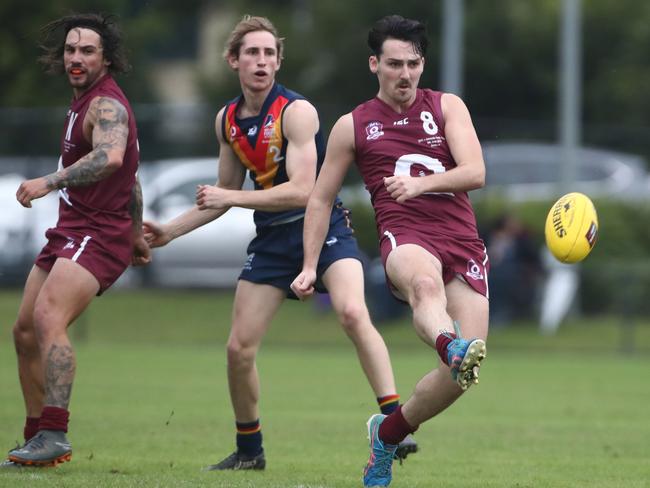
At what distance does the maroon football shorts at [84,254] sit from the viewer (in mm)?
7655

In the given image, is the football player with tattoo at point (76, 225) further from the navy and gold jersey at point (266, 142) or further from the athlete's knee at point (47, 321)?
the navy and gold jersey at point (266, 142)

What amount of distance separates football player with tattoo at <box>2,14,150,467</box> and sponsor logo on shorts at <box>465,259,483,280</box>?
2.06m

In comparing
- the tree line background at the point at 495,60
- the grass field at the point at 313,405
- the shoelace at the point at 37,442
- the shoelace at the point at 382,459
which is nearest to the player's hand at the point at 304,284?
the shoelace at the point at 382,459

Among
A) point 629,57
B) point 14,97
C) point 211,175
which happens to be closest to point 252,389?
point 211,175

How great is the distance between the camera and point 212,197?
7.55 meters

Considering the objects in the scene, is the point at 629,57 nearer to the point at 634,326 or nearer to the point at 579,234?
the point at 634,326

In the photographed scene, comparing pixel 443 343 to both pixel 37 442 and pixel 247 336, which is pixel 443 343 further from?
pixel 37 442

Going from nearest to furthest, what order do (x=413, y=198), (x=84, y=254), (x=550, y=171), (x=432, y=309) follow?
(x=432, y=309) → (x=413, y=198) → (x=84, y=254) → (x=550, y=171)

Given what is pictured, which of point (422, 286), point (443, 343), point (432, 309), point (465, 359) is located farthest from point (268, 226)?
point (465, 359)

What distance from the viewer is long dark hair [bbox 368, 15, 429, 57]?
710 cm

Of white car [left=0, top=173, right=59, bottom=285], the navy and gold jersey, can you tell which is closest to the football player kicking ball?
the navy and gold jersey

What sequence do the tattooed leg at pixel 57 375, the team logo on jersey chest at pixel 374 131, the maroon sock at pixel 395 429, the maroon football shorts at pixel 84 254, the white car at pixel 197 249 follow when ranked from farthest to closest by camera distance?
1. the white car at pixel 197 249
2. the maroon football shorts at pixel 84 254
3. the tattooed leg at pixel 57 375
4. the team logo on jersey chest at pixel 374 131
5. the maroon sock at pixel 395 429

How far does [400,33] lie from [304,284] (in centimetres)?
144

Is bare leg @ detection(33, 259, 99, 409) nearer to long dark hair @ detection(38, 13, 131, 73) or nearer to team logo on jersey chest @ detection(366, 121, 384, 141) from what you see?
A: long dark hair @ detection(38, 13, 131, 73)
